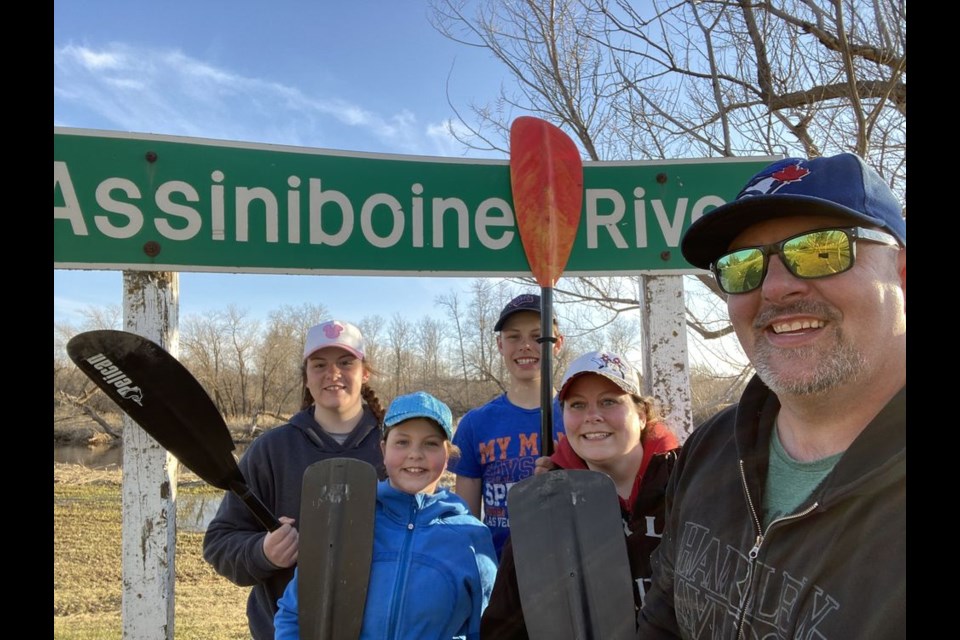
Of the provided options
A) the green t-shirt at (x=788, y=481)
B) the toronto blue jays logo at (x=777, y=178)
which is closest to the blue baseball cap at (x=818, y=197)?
the toronto blue jays logo at (x=777, y=178)

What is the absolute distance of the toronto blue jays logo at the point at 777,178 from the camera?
1186mm

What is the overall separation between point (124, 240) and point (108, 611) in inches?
223

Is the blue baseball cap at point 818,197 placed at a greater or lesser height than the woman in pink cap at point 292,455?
greater

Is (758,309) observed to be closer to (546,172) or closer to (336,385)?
(546,172)

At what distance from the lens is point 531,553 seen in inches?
71.0

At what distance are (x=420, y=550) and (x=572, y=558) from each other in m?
0.45

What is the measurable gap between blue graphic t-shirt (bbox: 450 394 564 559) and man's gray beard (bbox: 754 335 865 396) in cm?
137

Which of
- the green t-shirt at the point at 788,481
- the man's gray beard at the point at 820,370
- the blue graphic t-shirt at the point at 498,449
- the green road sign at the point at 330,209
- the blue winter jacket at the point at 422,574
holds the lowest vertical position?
the blue winter jacket at the point at 422,574

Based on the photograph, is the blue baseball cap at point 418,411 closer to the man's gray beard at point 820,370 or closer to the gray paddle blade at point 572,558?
the gray paddle blade at point 572,558

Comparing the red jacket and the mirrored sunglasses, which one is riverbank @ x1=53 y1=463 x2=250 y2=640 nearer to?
the red jacket

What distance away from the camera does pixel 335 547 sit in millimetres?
1840

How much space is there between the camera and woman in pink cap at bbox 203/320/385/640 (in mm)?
2025

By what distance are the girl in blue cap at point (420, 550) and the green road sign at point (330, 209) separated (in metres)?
0.68
